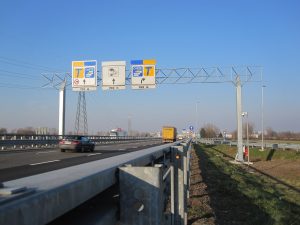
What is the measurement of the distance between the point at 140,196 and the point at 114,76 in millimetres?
42495

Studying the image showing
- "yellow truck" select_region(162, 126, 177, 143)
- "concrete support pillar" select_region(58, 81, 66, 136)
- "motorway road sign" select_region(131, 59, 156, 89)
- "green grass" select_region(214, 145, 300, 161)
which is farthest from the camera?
"yellow truck" select_region(162, 126, 177, 143)

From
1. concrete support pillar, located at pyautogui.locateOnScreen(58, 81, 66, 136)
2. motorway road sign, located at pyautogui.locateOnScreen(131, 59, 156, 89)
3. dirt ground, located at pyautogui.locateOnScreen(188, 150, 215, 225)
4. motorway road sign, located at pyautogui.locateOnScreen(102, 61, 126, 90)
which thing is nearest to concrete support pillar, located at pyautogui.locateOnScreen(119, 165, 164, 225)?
dirt ground, located at pyautogui.locateOnScreen(188, 150, 215, 225)

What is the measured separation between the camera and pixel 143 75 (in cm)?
4544

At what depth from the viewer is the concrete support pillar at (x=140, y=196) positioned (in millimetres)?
3369

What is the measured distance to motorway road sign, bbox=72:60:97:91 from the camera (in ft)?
149

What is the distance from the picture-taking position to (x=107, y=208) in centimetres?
338

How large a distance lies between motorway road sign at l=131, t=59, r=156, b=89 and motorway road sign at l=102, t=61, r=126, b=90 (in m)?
0.95

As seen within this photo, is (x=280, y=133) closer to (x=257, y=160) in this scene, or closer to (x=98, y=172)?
(x=257, y=160)

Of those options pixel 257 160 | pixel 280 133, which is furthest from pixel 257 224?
pixel 280 133

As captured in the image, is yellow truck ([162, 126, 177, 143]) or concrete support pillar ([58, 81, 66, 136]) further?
yellow truck ([162, 126, 177, 143])

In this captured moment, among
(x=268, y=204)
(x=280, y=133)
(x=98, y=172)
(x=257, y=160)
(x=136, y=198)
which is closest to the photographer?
(x=98, y=172)

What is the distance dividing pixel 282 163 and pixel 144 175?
42.8 meters

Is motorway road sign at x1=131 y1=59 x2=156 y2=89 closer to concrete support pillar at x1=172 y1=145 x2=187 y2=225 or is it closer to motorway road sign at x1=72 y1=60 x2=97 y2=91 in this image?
motorway road sign at x1=72 y1=60 x2=97 y2=91

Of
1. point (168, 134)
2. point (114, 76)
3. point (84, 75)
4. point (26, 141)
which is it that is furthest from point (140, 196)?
point (168, 134)
